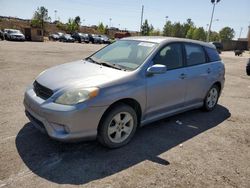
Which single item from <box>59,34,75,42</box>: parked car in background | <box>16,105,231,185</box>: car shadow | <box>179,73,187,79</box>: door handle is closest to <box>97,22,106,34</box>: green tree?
<box>59,34,75,42</box>: parked car in background

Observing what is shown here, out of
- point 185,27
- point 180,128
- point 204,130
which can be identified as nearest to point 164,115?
point 180,128

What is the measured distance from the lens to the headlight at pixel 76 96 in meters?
3.31

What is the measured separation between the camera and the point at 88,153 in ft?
12.0

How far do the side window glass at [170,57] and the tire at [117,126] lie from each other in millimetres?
1035

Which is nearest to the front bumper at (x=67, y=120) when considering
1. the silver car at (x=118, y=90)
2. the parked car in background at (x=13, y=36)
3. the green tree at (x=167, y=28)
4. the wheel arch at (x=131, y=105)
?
the silver car at (x=118, y=90)

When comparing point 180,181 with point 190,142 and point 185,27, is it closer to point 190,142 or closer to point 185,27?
point 190,142

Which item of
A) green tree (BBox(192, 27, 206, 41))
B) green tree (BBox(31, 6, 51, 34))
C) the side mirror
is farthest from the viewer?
green tree (BBox(192, 27, 206, 41))

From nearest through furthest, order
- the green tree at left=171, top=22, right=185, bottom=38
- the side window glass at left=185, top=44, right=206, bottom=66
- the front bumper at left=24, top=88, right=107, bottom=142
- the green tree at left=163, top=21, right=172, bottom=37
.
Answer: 1. the front bumper at left=24, top=88, right=107, bottom=142
2. the side window glass at left=185, top=44, right=206, bottom=66
3. the green tree at left=163, top=21, right=172, bottom=37
4. the green tree at left=171, top=22, right=185, bottom=38

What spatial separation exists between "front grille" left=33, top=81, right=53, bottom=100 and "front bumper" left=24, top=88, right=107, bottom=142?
8 cm

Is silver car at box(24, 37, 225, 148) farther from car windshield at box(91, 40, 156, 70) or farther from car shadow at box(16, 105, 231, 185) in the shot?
car shadow at box(16, 105, 231, 185)

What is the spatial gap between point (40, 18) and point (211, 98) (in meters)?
66.2

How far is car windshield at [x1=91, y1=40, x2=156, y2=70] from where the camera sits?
4195 mm

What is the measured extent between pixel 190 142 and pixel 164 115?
0.64 metres

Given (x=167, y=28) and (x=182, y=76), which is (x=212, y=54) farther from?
(x=167, y=28)
